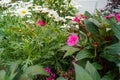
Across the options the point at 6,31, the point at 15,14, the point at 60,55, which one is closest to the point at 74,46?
the point at 60,55

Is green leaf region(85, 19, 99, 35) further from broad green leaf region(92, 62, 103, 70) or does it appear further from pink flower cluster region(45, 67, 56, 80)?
pink flower cluster region(45, 67, 56, 80)

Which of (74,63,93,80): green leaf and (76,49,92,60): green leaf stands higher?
(74,63,93,80): green leaf

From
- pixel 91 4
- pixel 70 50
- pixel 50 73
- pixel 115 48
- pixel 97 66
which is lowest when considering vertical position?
pixel 91 4

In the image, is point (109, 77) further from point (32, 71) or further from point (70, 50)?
point (32, 71)

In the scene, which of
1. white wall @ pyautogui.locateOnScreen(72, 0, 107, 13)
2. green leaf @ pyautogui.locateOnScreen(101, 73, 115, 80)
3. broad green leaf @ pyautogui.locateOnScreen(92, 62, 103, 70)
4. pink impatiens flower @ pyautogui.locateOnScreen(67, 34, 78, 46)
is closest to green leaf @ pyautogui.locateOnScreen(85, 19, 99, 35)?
pink impatiens flower @ pyautogui.locateOnScreen(67, 34, 78, 46)

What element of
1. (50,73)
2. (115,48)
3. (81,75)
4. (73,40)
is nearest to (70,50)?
(73,40)

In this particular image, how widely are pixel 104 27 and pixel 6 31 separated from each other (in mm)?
873

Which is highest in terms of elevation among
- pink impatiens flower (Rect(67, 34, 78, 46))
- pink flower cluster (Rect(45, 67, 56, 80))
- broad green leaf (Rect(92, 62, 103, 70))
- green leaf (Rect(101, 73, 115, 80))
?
pink impatiens flower (Rect(67, 34, 78, 46))

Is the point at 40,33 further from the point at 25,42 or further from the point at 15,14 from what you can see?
the point at 15,14

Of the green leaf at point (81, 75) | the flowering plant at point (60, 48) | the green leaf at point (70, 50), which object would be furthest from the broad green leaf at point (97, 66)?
the green leaf at point (81, 75)

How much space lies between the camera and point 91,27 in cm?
251

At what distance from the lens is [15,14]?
324 centimetres

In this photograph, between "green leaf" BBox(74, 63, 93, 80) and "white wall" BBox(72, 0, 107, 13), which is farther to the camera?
"white wall" BBox(72, 0, 107, 13)

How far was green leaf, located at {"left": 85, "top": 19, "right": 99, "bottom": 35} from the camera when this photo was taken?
249cm
